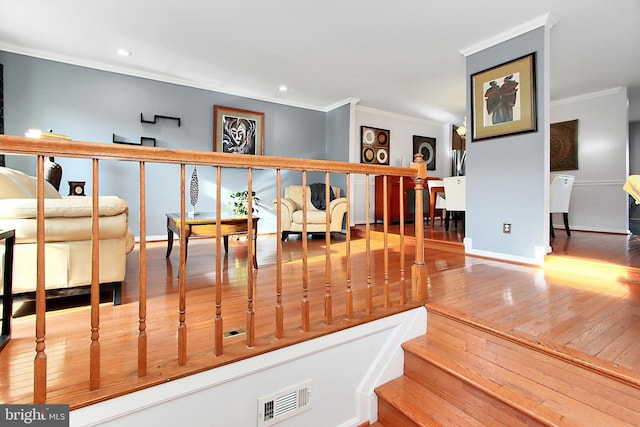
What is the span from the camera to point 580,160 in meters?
5.02

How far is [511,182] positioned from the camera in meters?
3.10

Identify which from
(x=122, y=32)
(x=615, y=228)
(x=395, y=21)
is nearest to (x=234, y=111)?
(x=122, y=32)

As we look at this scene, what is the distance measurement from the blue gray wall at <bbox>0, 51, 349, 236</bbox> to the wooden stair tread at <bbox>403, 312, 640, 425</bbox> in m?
3.79

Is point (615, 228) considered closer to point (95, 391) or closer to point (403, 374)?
point (403, 374)

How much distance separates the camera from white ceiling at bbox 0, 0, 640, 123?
273 centimetres

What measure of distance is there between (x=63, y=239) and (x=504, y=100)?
3786 mm

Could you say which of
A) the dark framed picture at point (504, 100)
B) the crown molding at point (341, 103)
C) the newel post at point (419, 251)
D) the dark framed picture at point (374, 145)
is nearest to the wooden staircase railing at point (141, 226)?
the newel post at point (419, 251)

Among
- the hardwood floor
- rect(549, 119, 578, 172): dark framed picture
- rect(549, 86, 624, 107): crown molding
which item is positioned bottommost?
the hardwood floor

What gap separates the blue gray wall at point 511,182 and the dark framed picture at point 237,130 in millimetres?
3081

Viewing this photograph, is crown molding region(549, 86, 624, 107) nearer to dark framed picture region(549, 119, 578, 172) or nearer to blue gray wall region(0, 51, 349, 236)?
dark framed picture region(549, 119, 578, 172)

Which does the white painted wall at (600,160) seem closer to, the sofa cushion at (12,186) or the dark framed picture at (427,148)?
the dark framed picture at (427,148)

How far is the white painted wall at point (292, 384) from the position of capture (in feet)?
3.65

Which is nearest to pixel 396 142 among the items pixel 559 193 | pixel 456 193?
pixel 456 193

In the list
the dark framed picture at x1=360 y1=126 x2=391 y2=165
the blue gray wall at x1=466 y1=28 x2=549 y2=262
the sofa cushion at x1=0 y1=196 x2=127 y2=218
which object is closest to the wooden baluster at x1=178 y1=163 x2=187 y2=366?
the sofa cushion at x1=0 y1=196 x2=127 y2=218
